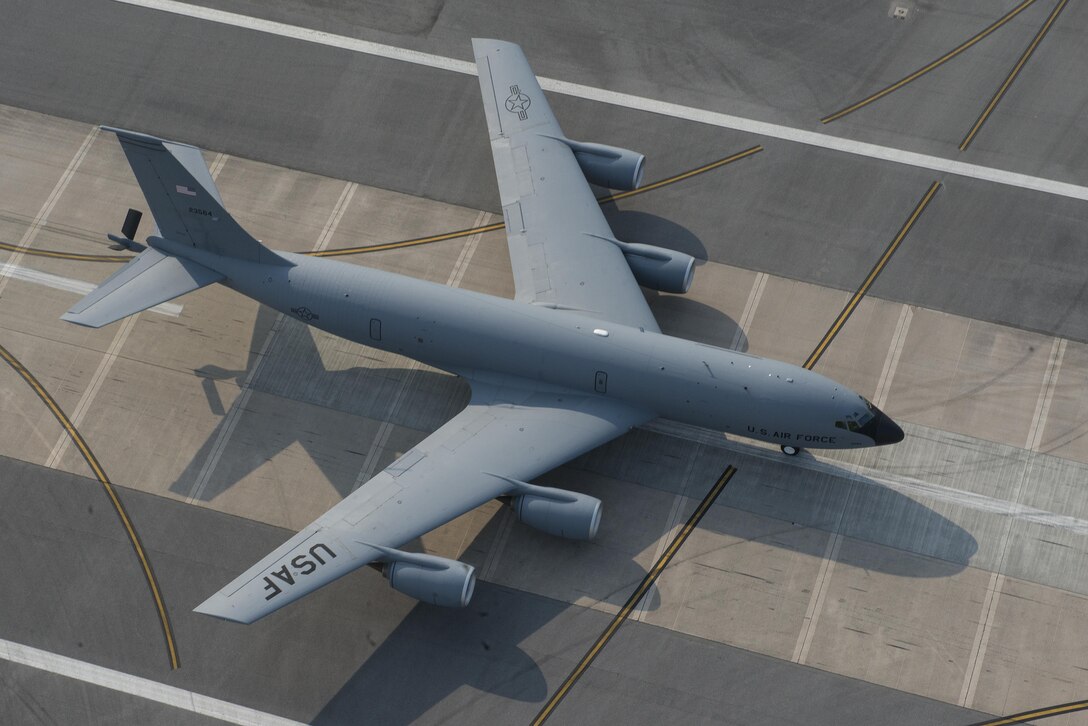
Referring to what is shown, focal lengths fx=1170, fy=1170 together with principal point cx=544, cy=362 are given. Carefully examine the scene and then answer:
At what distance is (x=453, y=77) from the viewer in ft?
162

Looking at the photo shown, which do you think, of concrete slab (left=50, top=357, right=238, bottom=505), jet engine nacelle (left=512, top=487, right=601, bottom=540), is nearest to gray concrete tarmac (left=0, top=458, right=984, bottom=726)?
concrete slab (left=50, top=357, right=238, bottom=505)

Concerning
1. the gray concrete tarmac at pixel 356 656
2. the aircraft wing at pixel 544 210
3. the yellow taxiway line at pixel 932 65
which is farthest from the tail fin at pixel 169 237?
the yellow taxiway line at pixel 932 65

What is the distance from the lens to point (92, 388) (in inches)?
1677

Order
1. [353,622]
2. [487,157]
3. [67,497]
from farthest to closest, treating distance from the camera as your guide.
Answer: [487,157] → [67,497] → [353,622]

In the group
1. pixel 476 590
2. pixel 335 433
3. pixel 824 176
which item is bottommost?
pixel 476 590

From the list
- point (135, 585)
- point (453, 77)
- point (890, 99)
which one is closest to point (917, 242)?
point (890, 99)

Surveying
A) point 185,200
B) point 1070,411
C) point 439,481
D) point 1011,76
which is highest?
point 1011,76

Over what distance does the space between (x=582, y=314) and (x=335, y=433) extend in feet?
32.0

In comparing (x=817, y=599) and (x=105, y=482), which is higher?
(x=817, y=599)

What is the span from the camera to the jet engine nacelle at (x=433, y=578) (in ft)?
116

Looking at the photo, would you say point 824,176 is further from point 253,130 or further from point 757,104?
point 253,130

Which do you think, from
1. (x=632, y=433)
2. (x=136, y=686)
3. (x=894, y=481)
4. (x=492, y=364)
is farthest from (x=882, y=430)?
(x=136, y=686)

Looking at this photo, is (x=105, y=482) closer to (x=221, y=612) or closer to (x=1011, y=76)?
(x=221, y=612)

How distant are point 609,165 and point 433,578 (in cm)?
1752
